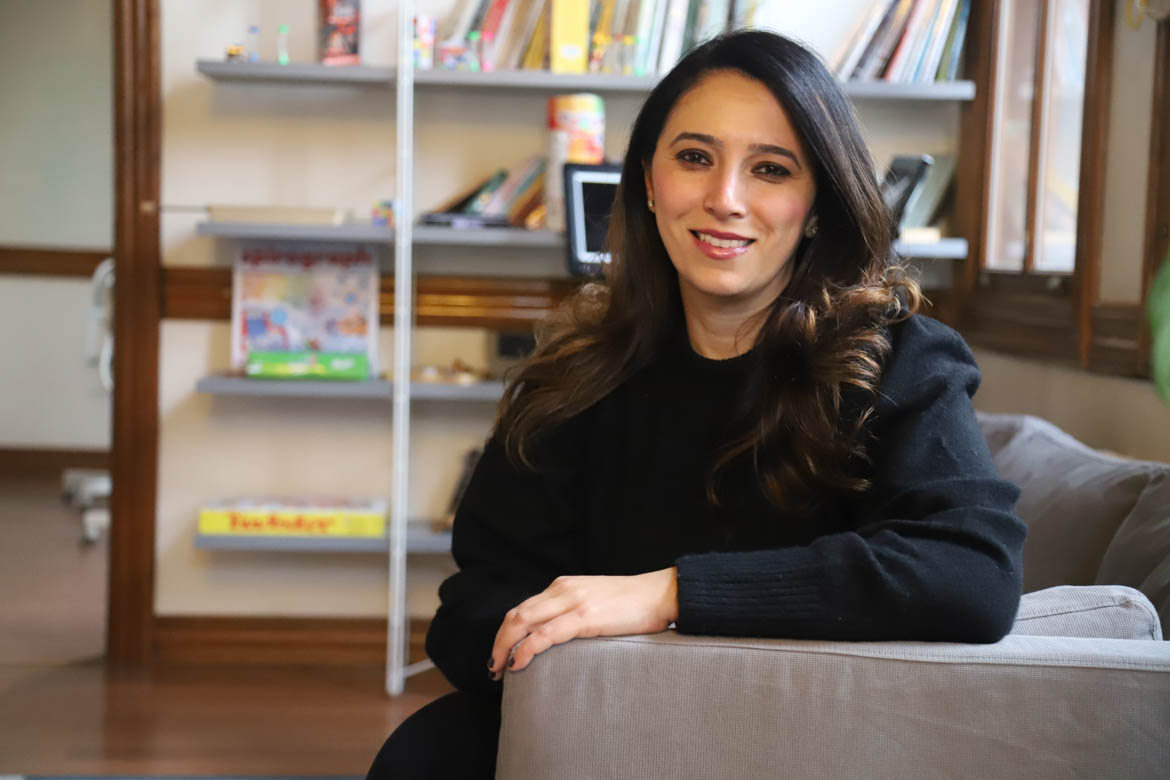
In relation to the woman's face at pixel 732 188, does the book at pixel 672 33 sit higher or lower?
higher

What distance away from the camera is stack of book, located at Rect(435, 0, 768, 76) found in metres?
2.98

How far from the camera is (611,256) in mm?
1681

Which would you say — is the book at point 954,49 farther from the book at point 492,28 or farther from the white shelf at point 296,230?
the white shelf at point 296,230

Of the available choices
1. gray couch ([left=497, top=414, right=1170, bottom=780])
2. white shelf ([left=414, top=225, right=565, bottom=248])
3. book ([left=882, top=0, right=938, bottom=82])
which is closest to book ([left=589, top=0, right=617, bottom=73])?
white shelf ([left=414, top=225, right=565, bottom=248])

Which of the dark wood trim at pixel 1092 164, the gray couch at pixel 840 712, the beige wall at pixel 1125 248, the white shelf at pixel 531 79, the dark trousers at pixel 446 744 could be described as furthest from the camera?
the white shelf at pixel 531 79

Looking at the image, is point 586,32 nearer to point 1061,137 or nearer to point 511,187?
point 511,187

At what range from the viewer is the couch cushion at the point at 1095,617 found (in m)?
1.23

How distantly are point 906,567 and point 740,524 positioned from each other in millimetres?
310

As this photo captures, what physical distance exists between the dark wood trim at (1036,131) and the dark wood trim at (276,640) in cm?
173

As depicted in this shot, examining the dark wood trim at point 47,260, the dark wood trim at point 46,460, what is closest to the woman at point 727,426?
the dark wood trim at point 47,260

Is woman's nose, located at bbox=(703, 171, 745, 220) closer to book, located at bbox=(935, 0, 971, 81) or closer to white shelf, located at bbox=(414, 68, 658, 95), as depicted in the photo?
white shelf, located at bbox=(414, 68, 658, 95)

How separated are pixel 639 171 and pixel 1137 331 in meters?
1.04

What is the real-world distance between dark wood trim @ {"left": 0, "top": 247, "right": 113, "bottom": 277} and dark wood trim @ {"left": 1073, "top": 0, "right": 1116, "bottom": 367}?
15.4 ft

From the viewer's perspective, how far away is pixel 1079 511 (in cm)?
168
